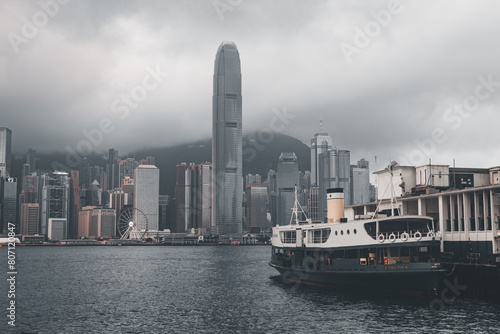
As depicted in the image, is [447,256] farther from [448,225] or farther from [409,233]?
[409,233]

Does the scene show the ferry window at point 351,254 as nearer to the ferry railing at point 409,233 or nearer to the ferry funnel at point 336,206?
the ferry railing at point 409,233

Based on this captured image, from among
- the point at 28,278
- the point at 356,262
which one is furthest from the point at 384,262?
the point at 28,278

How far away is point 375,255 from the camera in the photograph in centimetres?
5278

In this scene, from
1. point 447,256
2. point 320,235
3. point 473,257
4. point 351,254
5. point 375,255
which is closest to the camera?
point 375,255

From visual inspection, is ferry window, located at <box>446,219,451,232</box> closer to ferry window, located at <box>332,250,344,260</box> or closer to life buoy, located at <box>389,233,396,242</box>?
life buoy, located at <box>389,233,396,242</box>

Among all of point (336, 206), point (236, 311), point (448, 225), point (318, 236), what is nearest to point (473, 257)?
point (448, 225)

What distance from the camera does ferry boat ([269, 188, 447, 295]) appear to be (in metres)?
49.5

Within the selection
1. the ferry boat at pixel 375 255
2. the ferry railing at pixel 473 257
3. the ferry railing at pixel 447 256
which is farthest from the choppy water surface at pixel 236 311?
the ferry railing at pixel 447 256

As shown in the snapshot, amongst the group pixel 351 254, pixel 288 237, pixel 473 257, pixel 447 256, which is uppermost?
pixel 288 237

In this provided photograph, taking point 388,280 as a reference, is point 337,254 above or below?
above

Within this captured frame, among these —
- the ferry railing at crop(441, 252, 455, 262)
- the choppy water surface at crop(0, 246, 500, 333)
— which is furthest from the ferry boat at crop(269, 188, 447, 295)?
the ferry railing at crop(441, 252, 455, 262)

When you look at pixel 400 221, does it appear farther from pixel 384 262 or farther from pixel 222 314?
pixel 222 314

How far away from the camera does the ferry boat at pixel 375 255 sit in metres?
49.5

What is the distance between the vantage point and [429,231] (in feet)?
168
